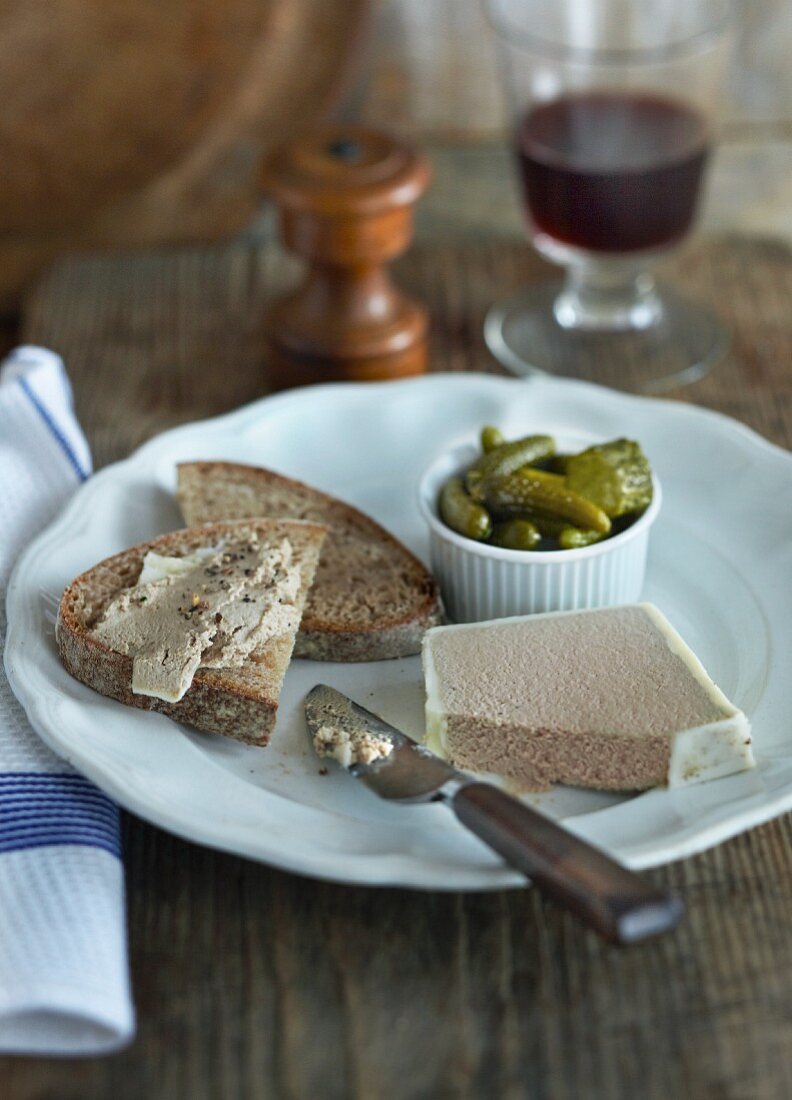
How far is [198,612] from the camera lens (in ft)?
5.40

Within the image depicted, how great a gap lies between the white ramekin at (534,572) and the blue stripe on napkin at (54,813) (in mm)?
601

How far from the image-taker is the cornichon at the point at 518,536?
1.80 m

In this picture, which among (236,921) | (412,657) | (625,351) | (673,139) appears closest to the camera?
(236,921)

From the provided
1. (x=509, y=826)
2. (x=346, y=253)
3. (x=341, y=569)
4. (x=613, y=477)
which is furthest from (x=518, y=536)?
(x=346, y=253)

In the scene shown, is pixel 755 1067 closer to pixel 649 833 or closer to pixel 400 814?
pixel 649 833

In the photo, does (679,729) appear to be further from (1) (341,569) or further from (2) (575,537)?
(1) (341,569)

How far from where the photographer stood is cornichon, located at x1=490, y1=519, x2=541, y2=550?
1.80m

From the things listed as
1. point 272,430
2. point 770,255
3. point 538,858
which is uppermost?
point 538,858

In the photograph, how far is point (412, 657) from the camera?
1812 millimetres

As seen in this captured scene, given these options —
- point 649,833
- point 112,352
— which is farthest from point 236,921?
point 112,352

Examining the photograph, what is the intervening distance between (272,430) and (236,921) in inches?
39.8

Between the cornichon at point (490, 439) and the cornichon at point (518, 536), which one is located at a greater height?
the cornichon at point (490, 439)

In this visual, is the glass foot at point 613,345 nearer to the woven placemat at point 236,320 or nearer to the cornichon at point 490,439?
the woven placemat at point 236,320

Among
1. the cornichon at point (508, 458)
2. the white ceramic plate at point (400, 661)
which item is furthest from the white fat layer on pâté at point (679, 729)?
the cornichon at point (508, 458)
